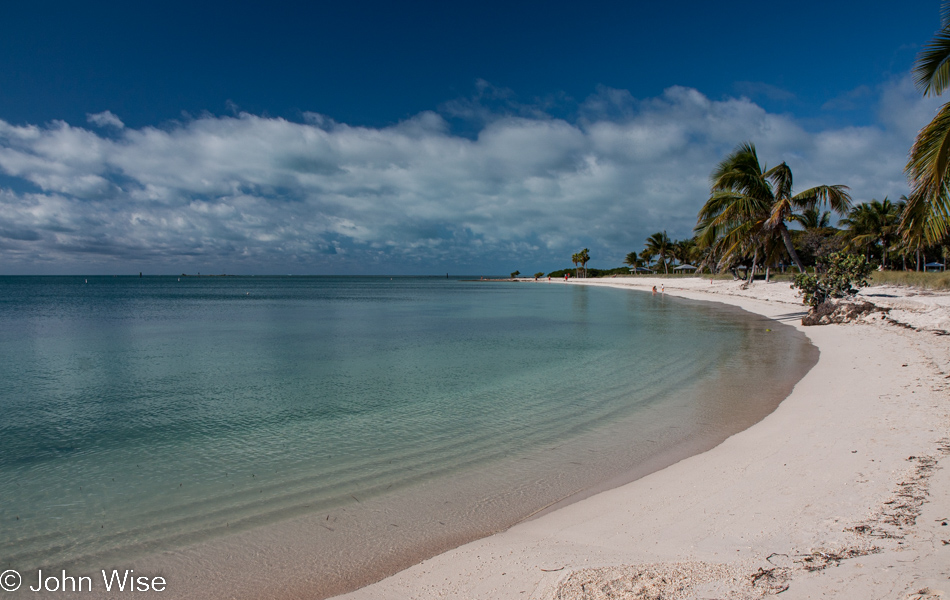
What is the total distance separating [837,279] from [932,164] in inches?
541

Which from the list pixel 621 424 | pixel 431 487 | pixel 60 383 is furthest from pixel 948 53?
pixel 60 383

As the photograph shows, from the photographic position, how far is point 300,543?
12.9ft

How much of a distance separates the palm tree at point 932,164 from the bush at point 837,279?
12251 mm

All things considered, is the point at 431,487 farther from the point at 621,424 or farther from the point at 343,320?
the point at 343,320

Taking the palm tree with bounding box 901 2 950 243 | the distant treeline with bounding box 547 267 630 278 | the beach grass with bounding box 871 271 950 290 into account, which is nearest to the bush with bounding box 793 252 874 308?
the beach grass with bounding box 871 271 950 290

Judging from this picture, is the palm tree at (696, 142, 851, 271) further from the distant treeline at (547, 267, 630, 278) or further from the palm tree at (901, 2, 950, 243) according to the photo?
the distant treeline at (547, 267, 630, 278)

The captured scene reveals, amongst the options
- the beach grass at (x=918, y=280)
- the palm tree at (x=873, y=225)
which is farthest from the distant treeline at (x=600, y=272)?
the beach grass at (x=918, y=280)

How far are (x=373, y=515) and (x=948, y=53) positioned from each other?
10702mm

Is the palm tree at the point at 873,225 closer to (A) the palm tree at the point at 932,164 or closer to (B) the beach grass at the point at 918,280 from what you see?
(B) the beach grass at the point at 918,280

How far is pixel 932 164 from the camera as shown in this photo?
704 centimetres

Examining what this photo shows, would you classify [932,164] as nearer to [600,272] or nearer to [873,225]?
[873,225]

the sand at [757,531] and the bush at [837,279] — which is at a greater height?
the bush at [837,279]

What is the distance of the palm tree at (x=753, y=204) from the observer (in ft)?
64.6

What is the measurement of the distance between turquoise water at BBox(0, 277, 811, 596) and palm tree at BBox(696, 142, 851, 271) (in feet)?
20.0
